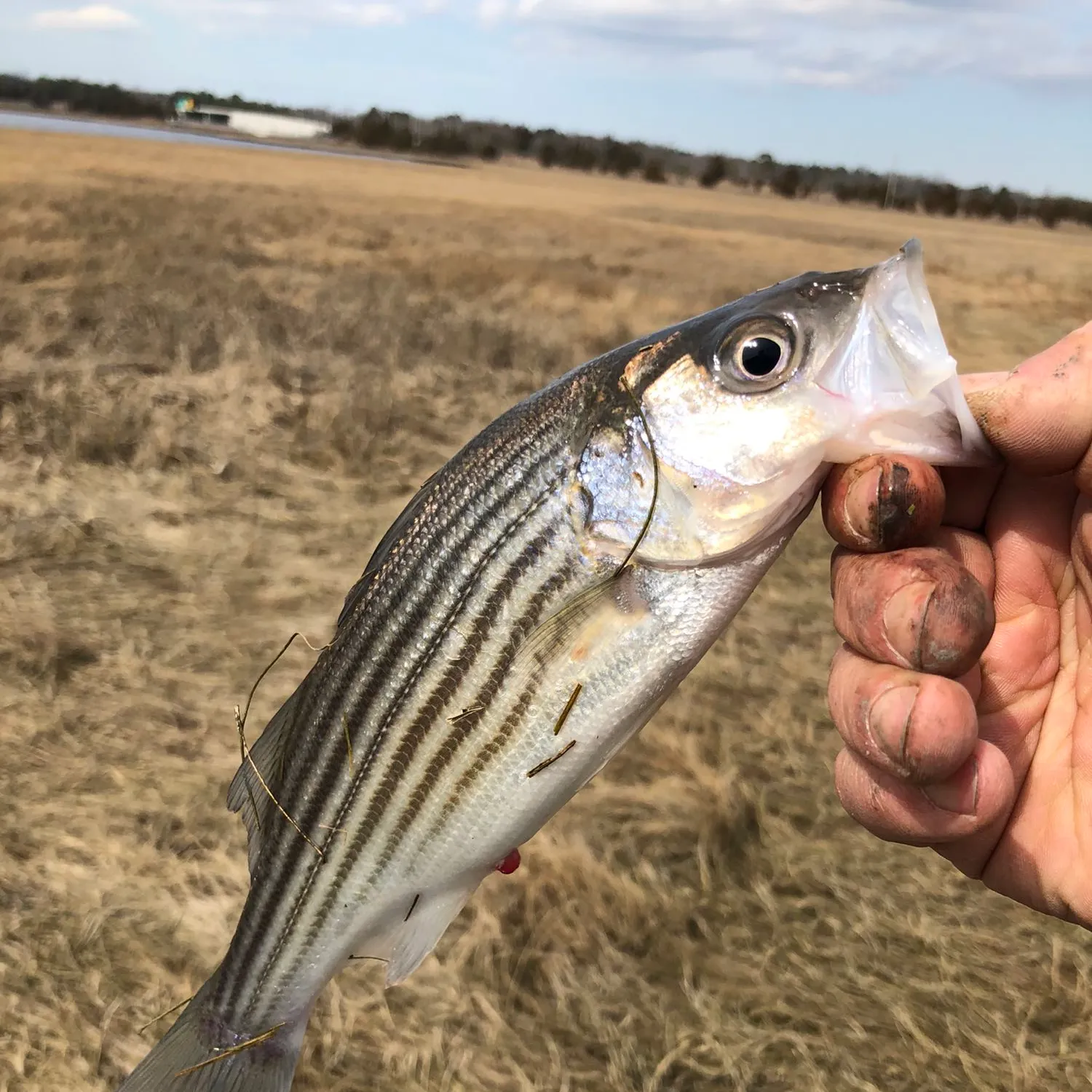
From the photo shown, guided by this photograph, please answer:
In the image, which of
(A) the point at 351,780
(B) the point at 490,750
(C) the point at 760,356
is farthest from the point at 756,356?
(A) the point at 351,780

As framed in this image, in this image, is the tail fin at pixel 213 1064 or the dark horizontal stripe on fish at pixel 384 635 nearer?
the dark horizontal stripe on fish at pixel 384 635

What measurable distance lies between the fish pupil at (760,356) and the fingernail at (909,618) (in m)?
0.54

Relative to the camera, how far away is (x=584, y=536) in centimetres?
187

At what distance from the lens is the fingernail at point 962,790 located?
1.95 metres

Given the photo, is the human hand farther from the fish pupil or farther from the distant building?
the distant building

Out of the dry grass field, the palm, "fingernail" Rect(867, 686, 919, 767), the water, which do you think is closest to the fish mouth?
"fingernail" Rect(867, 686, 919, 767)

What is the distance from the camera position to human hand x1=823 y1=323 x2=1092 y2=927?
1.85 metres

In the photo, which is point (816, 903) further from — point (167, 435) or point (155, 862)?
point (167, 435)

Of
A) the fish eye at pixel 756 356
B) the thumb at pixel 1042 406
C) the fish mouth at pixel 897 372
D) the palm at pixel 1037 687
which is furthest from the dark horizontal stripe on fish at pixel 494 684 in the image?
the palm at pixel 1037 687

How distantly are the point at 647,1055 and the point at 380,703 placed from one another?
2328mm

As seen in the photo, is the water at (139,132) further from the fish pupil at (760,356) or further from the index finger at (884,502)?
the index finger at (884,502)

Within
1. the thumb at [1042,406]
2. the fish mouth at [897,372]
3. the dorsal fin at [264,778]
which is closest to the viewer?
the fish mouth at [897,372]

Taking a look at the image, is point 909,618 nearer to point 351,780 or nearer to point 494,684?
point 494,684

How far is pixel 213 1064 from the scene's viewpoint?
7.13 ft
